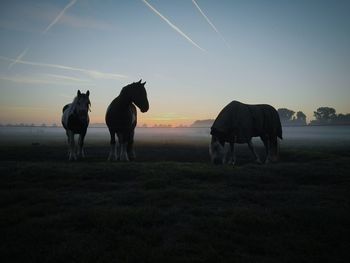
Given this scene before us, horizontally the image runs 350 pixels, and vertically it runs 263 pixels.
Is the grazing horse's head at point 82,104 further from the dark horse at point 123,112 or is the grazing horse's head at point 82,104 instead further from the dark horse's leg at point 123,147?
the dark horse's leg at point 123,147

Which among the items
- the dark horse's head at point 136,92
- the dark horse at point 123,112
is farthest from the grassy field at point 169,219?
the dark horse's head at point 136,92

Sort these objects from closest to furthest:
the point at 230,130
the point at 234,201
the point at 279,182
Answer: the point at 234,201 → the point at 279,182 → the point at 230,130

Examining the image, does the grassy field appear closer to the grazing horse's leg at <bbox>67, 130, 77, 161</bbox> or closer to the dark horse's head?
the grazing horse's leg at <bbox>67, 130, 77, 161</bbox>

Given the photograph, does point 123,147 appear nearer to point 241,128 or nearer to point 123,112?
point 123,112

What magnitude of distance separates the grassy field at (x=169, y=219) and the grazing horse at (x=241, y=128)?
530cm

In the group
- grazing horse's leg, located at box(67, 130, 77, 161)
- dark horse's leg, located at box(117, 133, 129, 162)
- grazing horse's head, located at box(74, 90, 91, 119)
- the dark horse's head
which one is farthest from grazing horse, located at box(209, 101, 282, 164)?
→ grazing horse's leg, located at box(67, 130, 77, 161)

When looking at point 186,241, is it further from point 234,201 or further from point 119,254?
point 234,201

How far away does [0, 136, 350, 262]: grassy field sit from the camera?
4.93 metres

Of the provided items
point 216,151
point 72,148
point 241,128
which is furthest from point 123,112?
point 241,128

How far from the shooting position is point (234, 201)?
8.31 meters

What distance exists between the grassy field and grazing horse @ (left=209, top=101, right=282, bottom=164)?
5.30 metres

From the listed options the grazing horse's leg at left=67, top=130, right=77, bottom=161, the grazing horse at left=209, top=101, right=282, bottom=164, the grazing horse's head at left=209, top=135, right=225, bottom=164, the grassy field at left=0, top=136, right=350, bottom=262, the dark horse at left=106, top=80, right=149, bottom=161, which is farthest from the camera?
the grazing horse's leg at left=67, top=130, right=77, bottom=161

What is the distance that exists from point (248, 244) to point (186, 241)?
1.13m

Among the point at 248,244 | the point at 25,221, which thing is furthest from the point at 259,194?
the point at 25,221
